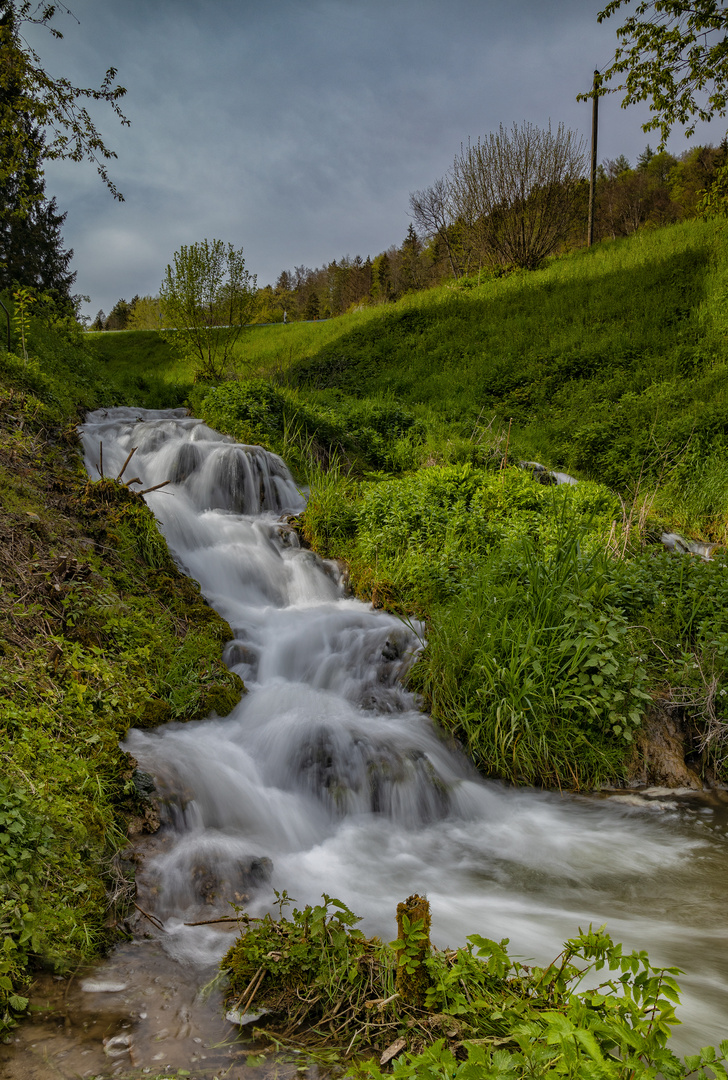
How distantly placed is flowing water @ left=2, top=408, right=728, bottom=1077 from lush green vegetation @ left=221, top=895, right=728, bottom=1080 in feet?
1.28

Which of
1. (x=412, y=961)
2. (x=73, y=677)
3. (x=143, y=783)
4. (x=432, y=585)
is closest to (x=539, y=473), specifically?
(x=432, y=585)

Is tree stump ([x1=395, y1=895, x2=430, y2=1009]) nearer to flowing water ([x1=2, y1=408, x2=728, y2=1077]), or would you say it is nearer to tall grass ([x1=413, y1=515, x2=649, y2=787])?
flowing water ([x1=2, y1=408, x2=728, y2=1077])

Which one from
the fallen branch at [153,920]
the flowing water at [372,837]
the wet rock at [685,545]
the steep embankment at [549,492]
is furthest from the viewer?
the wet rock at [685,545]

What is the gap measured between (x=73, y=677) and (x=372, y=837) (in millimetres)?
2388

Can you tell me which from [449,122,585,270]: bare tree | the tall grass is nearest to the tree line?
[449,122,585,270]: bare tree

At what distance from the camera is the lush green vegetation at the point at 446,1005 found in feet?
5.19

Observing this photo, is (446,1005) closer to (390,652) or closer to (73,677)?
(73,677)

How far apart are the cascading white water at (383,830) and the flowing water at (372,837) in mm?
13

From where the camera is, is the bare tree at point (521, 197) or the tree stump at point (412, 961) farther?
the bare tree at point (521, 197)

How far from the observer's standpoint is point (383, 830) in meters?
4.48

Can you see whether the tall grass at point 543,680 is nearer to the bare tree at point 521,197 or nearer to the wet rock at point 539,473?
the wet rock at point 539,473

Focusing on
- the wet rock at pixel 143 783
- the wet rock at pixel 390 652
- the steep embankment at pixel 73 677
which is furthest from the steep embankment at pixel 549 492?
the wet rock at pixel 143 783

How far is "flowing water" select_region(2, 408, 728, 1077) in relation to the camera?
316cm

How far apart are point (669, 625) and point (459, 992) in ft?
14.5
